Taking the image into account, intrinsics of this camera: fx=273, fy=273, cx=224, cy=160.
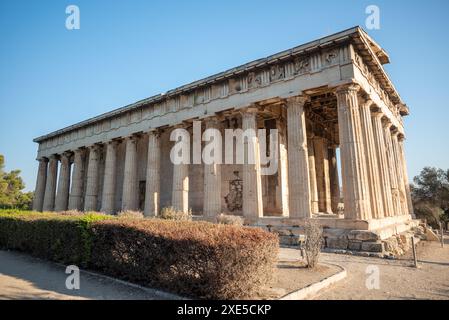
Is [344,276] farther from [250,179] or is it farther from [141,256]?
[250,179]

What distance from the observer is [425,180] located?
33594 mm

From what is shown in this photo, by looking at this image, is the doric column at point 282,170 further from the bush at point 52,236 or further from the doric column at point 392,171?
the bush at point 52,236

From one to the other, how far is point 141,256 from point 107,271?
1.49 meters

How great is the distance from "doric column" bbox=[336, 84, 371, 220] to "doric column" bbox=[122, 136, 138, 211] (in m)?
15.5

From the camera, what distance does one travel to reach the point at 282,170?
1830cm

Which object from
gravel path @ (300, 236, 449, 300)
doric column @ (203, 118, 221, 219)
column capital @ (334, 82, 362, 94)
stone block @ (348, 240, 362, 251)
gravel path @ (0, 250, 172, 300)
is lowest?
gravel path @ (300, 236, 449, 300)

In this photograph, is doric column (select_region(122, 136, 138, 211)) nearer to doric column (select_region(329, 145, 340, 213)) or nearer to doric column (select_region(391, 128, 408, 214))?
doric column (select_region(329, 145, 340, 213))

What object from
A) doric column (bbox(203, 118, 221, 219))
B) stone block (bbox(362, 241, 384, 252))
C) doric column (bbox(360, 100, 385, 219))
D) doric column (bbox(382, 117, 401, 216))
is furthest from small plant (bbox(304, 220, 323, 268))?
doric column (bbox(382, 117, 401, 216))

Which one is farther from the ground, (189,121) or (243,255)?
(189,121)

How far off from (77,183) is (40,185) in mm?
7843

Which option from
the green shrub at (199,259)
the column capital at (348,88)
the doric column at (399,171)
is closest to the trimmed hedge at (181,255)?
the green shrub at (199,259)

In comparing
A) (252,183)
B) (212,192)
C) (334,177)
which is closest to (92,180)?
(212,192)

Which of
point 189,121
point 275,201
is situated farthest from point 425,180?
point 189,121

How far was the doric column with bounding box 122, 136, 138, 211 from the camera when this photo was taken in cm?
2104
